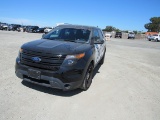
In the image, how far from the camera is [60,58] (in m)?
4.67

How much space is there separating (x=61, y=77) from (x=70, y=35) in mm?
2080

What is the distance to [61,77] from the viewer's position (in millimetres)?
4660

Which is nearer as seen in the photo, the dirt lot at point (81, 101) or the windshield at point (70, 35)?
the dirt lot at point (81, 101)

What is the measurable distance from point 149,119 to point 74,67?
80.1 inches

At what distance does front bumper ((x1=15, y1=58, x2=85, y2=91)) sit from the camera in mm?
4652

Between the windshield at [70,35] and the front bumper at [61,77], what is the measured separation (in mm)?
1416

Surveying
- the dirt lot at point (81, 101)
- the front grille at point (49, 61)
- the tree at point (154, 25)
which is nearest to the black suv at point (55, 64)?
the front grille at point (49, 61)

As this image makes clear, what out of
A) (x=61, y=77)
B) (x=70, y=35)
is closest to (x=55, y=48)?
(x=61, y=77)

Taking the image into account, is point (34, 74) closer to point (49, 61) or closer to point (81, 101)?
point (49, 61)

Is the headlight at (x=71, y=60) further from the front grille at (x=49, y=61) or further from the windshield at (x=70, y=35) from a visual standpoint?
the windshield at (x=70, y=35)

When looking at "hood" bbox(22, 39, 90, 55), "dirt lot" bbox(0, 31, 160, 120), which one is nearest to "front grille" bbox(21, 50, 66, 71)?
"hood" bbox(22, 39, 90, 55)

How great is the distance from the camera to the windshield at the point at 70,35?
6.21 meters

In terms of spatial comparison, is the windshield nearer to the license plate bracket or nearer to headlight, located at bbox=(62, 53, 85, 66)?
headlight, located at bbox=(62, 53, 85, 66)

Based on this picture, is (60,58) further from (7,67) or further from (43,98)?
(7,67)
